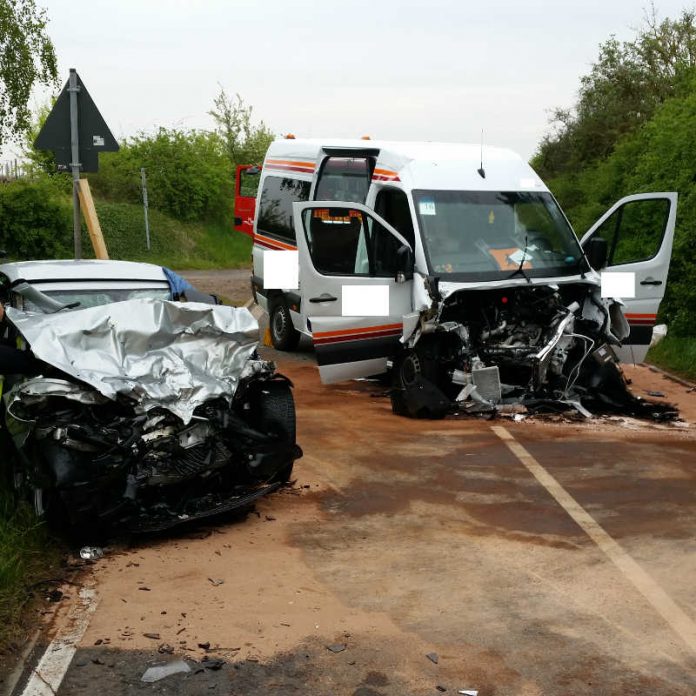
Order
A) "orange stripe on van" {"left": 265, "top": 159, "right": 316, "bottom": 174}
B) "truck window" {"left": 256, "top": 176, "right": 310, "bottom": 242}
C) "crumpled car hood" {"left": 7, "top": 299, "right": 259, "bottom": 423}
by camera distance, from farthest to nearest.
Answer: "truck window" {"left": 256, "top": 176, "right": 310, "bottom": 242} < "orange stripe on van" {"left": 265, "top": 159, "right": 316, "bottom": 174} < "crumpled car hood" {"left": 7, "top": 299, "right": 259, "bottom": 423}

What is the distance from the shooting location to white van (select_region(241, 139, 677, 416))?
9953 millimetres

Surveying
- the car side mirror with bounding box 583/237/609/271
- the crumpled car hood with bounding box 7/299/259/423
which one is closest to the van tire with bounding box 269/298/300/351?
the car side mirror with bounding box 583/237/609/271

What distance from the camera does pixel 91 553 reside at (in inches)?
241

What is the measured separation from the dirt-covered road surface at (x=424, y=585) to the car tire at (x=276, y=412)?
53 centimetres

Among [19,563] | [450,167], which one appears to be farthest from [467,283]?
[19,563]

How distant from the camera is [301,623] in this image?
503cm

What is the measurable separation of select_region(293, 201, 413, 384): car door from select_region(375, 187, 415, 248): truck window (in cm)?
37

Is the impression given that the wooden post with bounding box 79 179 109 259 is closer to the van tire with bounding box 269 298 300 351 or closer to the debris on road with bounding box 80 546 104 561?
the van tire with bounding box 269 298 300 351

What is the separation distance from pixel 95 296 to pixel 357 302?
309 centimetres

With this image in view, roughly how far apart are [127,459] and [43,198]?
68.4ft

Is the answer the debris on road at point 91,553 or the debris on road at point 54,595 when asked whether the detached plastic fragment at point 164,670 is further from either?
the debris on road at point 91,553

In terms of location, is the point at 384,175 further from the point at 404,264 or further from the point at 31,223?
the point at 31,223

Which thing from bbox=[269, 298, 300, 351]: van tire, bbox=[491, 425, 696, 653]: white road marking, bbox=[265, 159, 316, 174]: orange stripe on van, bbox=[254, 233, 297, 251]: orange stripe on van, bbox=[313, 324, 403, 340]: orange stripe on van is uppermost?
bbox=[265, 159, 316, 174]: orange stripe on van

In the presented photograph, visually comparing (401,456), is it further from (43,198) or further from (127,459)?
(43,198)
